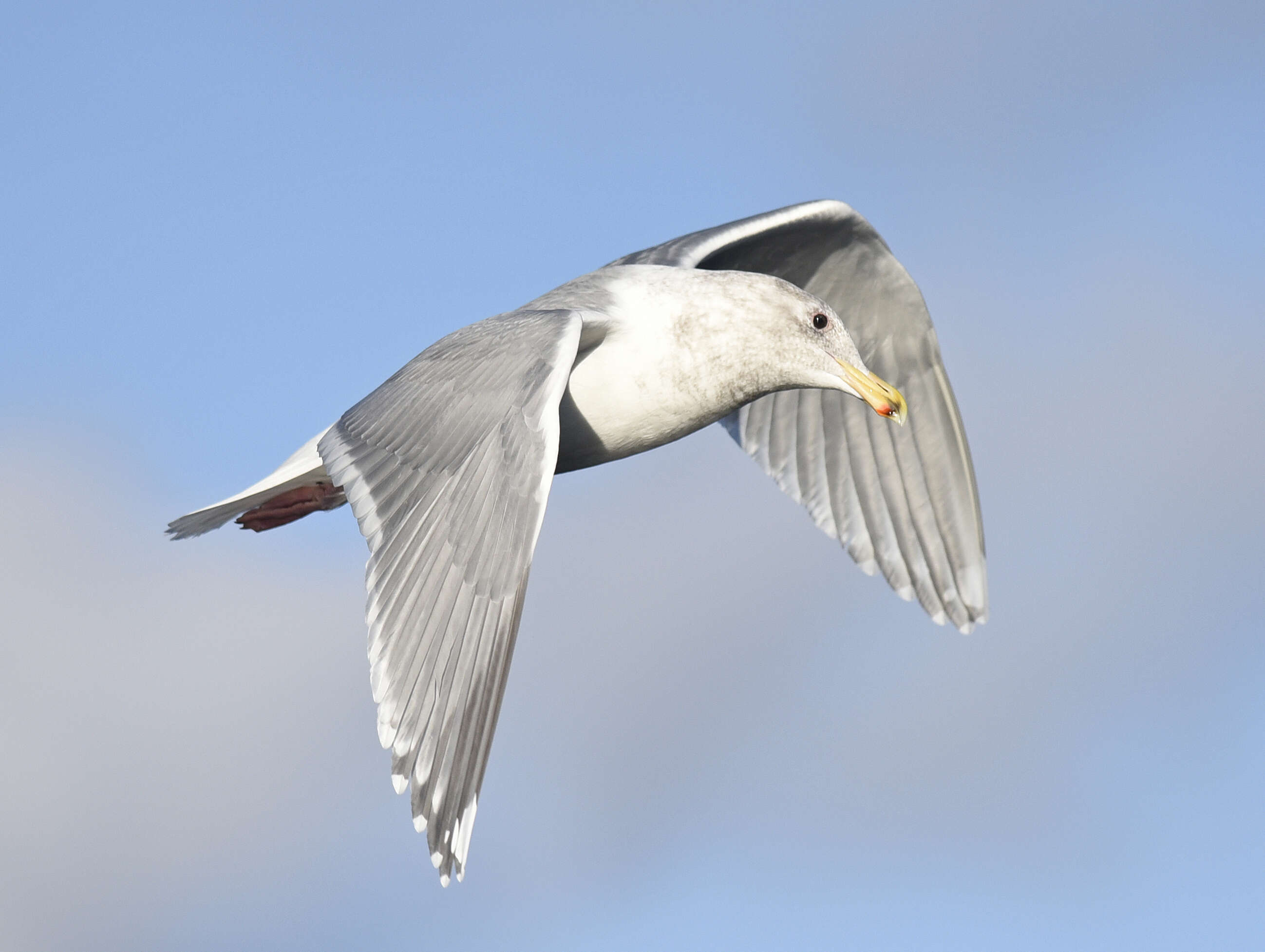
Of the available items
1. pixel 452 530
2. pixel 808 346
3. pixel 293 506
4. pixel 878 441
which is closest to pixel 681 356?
pixel 808 346

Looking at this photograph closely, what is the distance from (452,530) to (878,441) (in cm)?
433

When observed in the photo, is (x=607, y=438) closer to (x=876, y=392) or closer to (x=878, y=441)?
(x=876, y=392)

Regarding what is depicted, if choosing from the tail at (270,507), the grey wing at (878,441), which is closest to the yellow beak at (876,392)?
the grey wing at (878,441)

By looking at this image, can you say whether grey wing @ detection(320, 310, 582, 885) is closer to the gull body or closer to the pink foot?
the gull body

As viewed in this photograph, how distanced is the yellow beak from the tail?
9.38ft

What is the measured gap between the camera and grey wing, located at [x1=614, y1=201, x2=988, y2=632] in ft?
29.8

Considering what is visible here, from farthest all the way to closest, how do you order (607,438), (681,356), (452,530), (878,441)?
(878,441) → (607,438) → (681,356) → (452,530)

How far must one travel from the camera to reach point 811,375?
7.31 m

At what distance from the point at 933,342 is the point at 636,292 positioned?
2695 mm

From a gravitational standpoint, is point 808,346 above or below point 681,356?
below

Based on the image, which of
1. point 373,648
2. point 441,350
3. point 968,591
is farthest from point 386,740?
point 968,591

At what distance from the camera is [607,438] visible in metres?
7.26

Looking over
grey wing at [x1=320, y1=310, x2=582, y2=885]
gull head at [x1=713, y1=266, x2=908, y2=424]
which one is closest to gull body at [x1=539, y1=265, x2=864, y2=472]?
gull head at [x1=713, y1=266, x2=908, y2=424]

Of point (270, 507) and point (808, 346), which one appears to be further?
point (270, 507)
